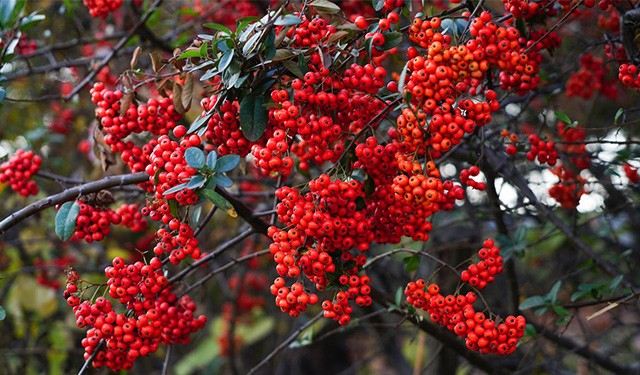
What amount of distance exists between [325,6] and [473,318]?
1050 millimetres

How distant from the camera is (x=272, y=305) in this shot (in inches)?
243

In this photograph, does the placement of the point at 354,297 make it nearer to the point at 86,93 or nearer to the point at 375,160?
the point at 375,160

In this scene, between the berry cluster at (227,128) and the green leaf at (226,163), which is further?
the berry cluster at (227,128)

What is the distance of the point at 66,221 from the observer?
5.84 feet

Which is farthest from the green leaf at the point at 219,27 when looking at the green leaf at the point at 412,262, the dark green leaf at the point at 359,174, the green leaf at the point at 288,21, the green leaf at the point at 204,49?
the green leaf at the point at 412,262

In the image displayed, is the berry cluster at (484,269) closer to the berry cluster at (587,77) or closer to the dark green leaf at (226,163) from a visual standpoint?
the dark green leaf at (226,163)

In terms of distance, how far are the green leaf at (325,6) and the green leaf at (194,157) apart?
0.59 meters

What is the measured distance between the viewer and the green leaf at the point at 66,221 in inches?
69.8

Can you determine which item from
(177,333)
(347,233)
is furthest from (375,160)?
(177,333)

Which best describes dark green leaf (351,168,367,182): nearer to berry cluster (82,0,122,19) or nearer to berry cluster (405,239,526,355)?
berry cluster (405,239,526,355)

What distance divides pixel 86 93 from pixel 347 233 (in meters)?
4.23

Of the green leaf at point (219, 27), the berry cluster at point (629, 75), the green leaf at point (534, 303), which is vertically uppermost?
the green leaf at point (219, 27)

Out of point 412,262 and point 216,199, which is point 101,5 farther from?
point 412,262

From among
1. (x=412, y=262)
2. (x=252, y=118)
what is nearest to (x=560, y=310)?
(x=412, y=262)
